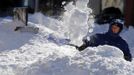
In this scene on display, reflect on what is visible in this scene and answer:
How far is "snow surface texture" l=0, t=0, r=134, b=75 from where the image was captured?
691 cm

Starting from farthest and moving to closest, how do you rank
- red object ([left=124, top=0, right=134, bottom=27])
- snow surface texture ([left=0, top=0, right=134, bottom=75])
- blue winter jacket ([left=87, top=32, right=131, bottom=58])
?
red object ([left=124, top=0, right=134, bottom=27]), blue winter jacket ([left=87, top=32, right=131, bottom=58]), snow surface texture ([left=0, top=0, right=134, bottom=75])

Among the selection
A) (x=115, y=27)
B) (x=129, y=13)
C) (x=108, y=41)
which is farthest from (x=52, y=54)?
(x=129, y=13)

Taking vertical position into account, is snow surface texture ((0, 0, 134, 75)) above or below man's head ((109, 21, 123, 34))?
below

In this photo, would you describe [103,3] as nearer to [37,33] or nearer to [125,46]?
[37,33]

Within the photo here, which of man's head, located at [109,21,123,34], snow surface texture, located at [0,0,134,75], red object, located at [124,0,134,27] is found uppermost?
man's head, located at [109,21,123,34]

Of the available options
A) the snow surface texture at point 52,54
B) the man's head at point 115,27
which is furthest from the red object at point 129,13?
the man's head at point 115,27

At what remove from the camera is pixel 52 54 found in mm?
7672

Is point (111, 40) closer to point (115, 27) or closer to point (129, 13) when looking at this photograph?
point (115, 27)

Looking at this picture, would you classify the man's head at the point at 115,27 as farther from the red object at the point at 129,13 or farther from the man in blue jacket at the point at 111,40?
the red object at the point at 129,13

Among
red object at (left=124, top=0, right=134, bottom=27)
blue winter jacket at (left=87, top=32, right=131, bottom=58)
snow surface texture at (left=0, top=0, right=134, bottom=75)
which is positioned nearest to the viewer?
snow surface texture at (left=0, top=0, right=134, bottom=75)

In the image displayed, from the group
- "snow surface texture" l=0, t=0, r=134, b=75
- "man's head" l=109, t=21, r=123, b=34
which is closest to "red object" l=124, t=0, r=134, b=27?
"snow surface texture" l=0, t=0, r=134, b=75

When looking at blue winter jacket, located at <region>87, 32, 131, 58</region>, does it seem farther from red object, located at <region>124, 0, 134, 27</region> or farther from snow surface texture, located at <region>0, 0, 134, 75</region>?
red object, located at <region>124, 0, 134, 27</region>

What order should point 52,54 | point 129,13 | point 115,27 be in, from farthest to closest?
1. point 129,13
2. point 115,27
3. point 52,54

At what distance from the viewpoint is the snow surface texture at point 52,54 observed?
6.91 metres
